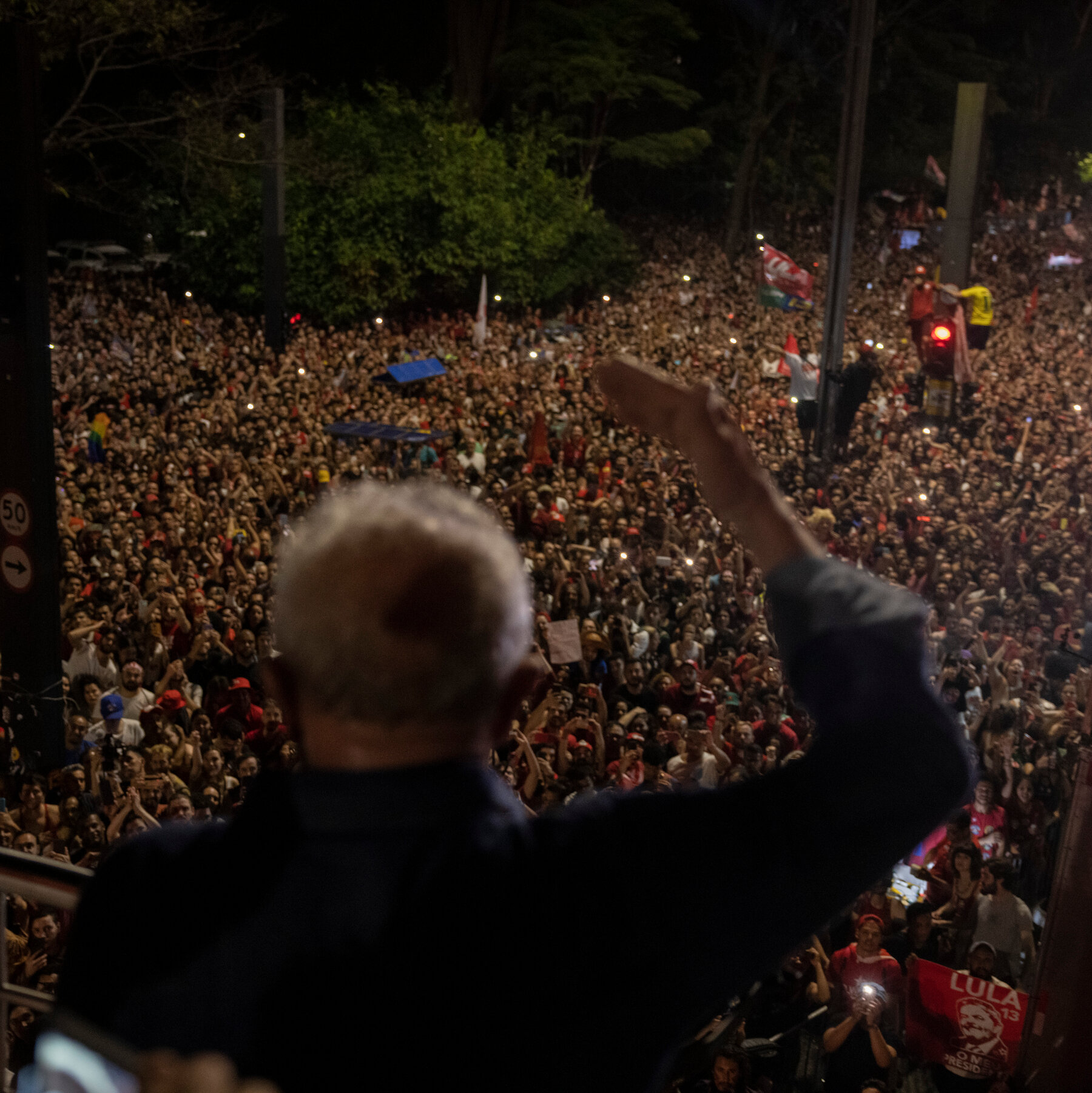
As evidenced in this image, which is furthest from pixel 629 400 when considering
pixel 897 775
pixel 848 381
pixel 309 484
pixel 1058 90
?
pixel 1058 90

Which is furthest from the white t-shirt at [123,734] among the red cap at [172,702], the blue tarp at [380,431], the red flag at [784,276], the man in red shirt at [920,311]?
the man in red shirt at [920,311]

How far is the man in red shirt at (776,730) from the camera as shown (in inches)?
302

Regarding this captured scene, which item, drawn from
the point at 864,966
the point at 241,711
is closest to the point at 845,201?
the point at 241,711

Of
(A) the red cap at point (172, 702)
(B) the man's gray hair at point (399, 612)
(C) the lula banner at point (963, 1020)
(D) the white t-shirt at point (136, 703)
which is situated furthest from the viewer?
(D) the white t-shirt at point (136, 703)

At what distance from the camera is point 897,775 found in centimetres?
94

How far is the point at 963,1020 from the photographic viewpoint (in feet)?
16.6

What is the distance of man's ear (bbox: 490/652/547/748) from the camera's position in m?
0.99

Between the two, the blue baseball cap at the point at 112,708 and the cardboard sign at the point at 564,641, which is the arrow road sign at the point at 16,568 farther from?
the cardboard sign at the point at 564,641

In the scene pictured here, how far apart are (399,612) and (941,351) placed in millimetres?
18247

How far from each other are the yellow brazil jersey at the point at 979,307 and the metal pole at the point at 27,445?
1427cm

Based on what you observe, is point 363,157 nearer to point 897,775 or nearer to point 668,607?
point 668,607

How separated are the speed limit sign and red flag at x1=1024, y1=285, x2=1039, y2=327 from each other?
26.4 m

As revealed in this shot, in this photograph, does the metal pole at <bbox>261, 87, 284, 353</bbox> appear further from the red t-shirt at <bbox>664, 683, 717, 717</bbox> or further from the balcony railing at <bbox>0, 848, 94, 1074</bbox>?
the balcony railing at <bbox>0, 848, 94, 1074</bbox>

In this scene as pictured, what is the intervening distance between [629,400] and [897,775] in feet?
1.49
